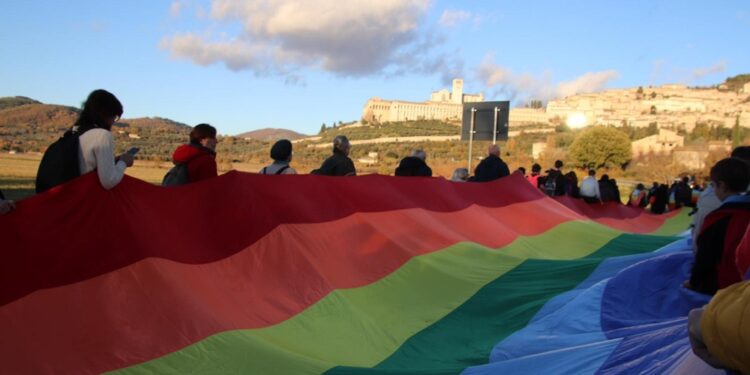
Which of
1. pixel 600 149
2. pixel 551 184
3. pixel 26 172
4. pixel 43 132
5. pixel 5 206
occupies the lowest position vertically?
pixel 26 172

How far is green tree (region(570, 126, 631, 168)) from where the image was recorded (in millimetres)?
70375

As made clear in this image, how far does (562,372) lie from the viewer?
328 centimetres

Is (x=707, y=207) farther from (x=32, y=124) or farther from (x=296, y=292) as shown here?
(x=32, y=124)

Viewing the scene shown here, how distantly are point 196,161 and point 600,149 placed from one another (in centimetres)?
6968

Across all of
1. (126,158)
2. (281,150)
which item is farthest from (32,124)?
(126,158)

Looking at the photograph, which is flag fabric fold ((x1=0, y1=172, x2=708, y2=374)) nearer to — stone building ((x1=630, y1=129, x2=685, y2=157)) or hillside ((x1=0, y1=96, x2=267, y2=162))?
hillside ((x1=0, y1=96, x2=267, y2=162))

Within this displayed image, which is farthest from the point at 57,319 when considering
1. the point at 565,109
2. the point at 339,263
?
the point at 565,109

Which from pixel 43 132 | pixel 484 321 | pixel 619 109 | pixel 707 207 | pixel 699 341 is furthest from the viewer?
pixel 619 109

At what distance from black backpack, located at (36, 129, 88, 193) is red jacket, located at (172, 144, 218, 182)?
1767 millimetres

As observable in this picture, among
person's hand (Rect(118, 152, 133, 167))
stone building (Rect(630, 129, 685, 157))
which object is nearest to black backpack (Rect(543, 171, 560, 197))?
person's hand (Rect(118, 152, 133, 167))

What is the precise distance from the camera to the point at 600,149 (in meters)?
70.7

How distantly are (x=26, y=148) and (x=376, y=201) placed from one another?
2386 centimetres

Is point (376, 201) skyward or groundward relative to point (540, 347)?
skyward

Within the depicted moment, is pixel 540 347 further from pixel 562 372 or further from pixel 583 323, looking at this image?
pixel 562 372
